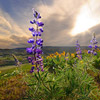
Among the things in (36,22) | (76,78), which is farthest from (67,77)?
(36,22)

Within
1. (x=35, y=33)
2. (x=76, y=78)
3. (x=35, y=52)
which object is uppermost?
(x=35, y=33)

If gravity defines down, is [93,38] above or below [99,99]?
above

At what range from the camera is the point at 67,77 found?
372 cm

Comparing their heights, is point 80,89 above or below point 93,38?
below

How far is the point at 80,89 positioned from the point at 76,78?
Answer: 397mm

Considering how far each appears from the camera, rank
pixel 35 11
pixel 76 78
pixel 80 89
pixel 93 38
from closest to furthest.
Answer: pixel 35 11 < pixel 80 89 < pixel 76 78 < pixel 93 38

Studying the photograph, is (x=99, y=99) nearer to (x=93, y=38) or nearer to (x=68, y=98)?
(x=68, y=98)

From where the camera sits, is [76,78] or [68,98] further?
[76,78]

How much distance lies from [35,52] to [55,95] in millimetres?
1273

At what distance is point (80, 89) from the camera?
326 cm

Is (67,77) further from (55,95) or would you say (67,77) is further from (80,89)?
(55,95)

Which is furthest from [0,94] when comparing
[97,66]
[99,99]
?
[97,66]

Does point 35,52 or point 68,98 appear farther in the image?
point 68,98

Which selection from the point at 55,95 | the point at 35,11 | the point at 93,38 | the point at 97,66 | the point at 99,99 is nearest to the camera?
the point at 35,11
